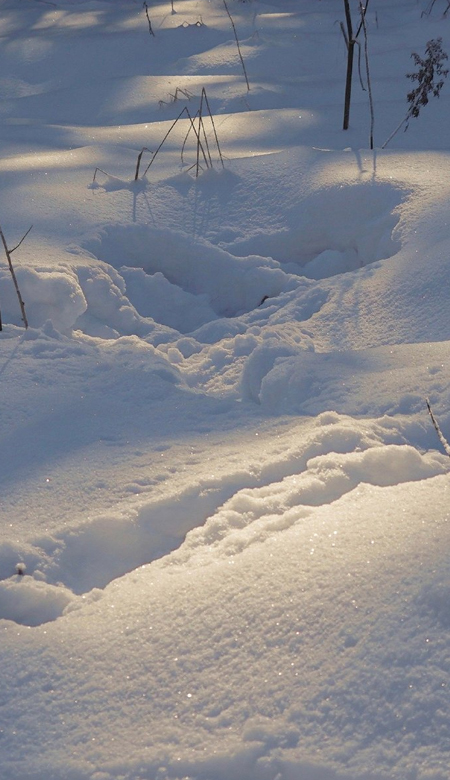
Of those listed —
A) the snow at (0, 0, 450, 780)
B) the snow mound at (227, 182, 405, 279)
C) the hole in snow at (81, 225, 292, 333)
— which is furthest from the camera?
the snow mound at (227, 182, 405, 279)

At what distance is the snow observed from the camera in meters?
0.97

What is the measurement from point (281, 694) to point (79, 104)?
4065 millimetres

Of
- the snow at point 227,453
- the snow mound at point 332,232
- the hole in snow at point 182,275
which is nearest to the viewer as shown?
the snow at point 227,453

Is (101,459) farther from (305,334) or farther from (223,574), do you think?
(305,334)

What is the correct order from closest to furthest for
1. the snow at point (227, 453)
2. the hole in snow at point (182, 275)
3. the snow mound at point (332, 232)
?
the snow at point (227, 453)
the hole in snow at point (182, 275)
the snow mound at point (332, 232)

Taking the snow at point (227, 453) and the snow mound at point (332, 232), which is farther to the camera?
the snow mound at point (332, 232)

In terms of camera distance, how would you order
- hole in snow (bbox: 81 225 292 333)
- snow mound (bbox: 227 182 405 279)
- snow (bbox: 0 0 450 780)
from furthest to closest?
1. snow mound (bbox: 227 182 405 279)
2. hole in snow (bbox: 81 225 292 333)
3. snow (bbox: 0 0 450 780)

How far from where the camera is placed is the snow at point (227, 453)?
0.97 meters

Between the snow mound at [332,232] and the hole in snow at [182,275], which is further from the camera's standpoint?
the snow mound at [332,232]

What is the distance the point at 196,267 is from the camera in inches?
100

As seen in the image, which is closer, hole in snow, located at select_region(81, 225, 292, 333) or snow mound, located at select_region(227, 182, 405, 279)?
hole in snow, located at select_region(81, 225, 292, 333)

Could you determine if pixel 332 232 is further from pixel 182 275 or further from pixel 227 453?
pixel 227 453

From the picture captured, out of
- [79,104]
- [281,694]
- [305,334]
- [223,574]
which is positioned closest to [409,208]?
[305,334]

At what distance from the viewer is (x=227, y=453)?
1.58 m
